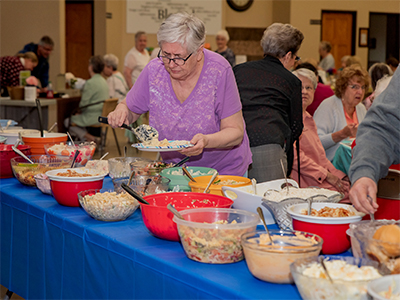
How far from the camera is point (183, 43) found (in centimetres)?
204

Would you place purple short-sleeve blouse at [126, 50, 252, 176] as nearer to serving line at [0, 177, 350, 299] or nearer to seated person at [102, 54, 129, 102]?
serving line at [0, 177, 350, 299]

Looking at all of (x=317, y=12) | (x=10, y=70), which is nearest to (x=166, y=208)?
(x=10, y=70)

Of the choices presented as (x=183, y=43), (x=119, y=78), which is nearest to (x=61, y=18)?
(x=119, y=78)

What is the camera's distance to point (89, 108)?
659 cm

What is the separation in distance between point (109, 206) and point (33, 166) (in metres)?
0.82

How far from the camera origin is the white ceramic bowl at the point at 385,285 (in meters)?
0.97

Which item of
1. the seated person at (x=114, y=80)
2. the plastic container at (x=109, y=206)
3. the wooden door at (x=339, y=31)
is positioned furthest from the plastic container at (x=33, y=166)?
the wooden door at (x=339, y=31)

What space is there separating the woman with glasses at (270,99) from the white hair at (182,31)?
Result: 0.93 meters

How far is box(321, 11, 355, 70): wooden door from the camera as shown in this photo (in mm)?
12133

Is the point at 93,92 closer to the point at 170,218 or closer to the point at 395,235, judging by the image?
the point at 170,218

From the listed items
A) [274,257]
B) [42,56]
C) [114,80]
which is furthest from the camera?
[114,80]

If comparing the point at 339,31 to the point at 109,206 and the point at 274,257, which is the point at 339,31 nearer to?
the point at 109,206

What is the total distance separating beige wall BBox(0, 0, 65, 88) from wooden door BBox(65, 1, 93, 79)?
1757mm

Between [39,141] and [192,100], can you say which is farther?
[39,141]
